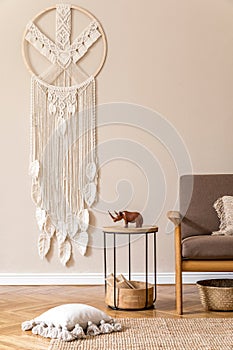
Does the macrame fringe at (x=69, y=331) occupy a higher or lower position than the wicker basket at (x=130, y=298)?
lower

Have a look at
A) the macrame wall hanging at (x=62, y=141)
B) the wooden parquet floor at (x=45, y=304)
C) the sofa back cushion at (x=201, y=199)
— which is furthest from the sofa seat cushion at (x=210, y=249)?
the macrame wall hanging at (x=62, y=141)

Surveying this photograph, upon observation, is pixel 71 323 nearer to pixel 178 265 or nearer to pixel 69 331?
pixel 69 331

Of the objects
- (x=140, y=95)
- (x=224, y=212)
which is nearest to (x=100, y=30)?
(x=140, y=95)

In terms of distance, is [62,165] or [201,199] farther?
[62,165]

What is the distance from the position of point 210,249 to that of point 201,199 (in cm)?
75

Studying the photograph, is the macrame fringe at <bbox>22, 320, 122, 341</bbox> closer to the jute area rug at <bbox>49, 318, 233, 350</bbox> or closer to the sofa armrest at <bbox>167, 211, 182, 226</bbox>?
the jute area rug at <bbox>49, 318, 233, 350</bbox>

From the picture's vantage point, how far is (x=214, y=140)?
4.91 m

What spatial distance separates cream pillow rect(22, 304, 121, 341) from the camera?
3.24 meters

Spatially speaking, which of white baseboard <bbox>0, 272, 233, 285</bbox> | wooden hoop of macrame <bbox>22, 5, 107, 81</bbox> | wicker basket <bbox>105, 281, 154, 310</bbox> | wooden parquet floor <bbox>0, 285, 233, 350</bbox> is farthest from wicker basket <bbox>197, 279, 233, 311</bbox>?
wooden hoop of macrame <bbox>22, 5, 107, 81</bbox>

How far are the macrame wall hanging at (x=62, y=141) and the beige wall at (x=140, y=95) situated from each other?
0.07 m

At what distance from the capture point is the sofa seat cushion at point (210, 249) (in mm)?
3781

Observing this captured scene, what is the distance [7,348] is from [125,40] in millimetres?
2622

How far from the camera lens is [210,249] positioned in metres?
3.79

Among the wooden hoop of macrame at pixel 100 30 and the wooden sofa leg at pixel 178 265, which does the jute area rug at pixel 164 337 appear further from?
the wooden hoop of macrame at pixel 100 30
